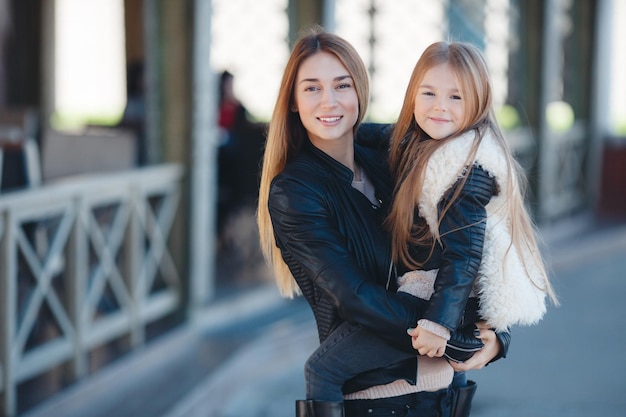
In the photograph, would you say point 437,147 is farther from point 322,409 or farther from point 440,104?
point 322,409

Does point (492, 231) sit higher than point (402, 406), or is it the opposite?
point (492, 231)

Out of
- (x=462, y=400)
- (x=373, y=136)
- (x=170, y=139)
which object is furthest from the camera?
(x=170, y=139)

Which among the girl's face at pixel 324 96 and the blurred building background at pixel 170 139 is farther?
the blurred building background at pixel 170 139

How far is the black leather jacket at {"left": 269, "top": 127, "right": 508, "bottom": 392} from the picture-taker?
204 cm

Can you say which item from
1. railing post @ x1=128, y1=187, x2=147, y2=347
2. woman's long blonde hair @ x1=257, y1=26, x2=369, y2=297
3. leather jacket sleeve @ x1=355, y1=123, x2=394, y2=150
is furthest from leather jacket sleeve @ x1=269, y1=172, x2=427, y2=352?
railing post @ x1=128, y1=187, x2=147, y2=347

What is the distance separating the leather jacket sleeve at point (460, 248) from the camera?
6.75ft

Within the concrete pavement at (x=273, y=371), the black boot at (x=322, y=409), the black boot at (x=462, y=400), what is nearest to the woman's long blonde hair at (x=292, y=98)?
the black boot at (x=322, y=409)

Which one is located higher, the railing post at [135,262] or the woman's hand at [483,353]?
the woman's hand at [483,353]

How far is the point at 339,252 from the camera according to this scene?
6.78ft

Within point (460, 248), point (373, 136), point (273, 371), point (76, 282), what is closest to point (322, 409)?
point (460, 248)

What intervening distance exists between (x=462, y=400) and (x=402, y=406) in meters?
0.16

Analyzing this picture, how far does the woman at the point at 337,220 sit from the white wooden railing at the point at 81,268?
7.09 feet

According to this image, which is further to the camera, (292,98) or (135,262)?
(135,262)

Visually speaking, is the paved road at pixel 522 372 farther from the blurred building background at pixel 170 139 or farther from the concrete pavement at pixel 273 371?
the blurred building background at pixel 170 139
